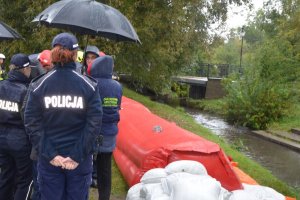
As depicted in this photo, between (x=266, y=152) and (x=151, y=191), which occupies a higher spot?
(x=151, y=191)

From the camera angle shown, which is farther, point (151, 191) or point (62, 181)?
point (151, 191)

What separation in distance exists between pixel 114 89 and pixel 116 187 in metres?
1.97

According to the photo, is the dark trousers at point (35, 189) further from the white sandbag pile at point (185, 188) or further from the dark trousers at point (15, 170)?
the white sandbag pile at point (185, 188)

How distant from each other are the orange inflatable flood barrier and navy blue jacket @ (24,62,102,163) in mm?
1984

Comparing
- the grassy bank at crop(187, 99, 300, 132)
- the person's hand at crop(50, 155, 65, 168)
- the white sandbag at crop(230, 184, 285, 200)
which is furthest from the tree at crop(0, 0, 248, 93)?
the person's hand at crop(50, 155, 65, 168)

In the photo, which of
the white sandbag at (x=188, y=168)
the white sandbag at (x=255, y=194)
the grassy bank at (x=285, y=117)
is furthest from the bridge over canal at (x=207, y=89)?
the white sandbag at (x=188, y=168)

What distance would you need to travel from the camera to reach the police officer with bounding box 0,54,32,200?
412 centimetres

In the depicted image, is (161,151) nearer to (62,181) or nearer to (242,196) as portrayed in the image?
(242,196)

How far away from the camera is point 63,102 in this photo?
3350 mm

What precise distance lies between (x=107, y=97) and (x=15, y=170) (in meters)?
1.18

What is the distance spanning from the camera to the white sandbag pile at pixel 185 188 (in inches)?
151

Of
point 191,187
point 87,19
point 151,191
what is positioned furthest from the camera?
point 87,19

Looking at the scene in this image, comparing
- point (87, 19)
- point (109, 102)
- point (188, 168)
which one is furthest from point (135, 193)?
point (87, 19)

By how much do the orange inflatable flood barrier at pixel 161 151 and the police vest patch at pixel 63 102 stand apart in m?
2.10
